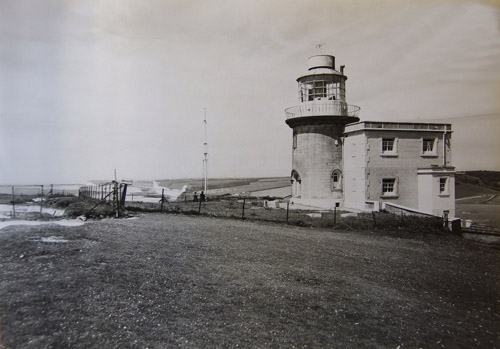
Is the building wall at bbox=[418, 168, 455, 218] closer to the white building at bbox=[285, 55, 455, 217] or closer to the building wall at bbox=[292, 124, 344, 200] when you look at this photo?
the white building at bbox=[285, 55, 455, 217]

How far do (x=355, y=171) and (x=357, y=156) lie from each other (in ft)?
2.99

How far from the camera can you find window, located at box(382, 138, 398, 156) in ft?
65.0

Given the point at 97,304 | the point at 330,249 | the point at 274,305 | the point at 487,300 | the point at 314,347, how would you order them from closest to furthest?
1. the point at 314,347
2. the point at 97,304
3. the point at 274,305
4. the point at 487,300
5. the point at 330,249

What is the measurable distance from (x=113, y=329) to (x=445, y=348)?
468cm

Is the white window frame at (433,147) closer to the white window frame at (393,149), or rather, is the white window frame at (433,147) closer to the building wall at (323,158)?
the white window frame at (393,149)

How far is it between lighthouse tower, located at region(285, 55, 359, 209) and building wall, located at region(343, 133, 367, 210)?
1.44ft

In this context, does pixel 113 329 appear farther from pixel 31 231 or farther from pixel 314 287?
pixel 31 231

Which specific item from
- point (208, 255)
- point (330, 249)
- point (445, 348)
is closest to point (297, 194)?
point (330, 249)

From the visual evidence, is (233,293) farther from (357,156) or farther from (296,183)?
(296,183)

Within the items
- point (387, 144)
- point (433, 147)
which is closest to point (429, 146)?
point (433, 147)

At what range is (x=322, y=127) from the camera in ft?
70.7

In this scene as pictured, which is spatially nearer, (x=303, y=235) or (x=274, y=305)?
(x=274, y=305)

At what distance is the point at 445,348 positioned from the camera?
4738mm

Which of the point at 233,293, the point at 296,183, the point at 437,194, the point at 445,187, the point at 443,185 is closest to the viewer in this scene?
the point at 233,293
